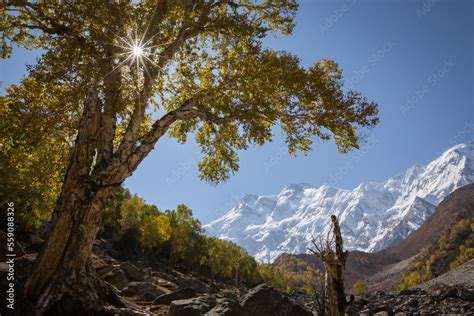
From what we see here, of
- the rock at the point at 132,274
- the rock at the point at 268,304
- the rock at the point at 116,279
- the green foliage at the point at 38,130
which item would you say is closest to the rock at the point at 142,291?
the rock at the point at 116,279

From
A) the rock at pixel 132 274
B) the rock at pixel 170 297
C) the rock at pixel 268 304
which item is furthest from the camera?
the rock at pixel 132 274

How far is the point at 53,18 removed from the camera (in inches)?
484

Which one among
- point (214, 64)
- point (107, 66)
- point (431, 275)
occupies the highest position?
point (214, 64)

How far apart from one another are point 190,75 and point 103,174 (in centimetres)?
639

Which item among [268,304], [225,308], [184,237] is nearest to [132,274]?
[268,304]

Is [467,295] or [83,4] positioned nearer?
[83,4]

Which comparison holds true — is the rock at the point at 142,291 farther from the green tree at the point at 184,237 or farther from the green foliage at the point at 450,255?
the green foliage at the point at 450,255

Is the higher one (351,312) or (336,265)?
(336,265)

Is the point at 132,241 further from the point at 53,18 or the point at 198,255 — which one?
the point at 53,18

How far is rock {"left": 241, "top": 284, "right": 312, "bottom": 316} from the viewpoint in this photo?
13.0 metres

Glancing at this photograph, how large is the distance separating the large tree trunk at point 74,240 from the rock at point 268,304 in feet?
16.5

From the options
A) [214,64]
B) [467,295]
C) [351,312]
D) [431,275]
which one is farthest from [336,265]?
[431,275]

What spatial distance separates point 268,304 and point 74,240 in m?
7.22

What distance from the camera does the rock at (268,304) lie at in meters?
13.0
